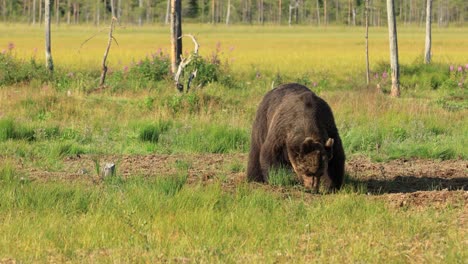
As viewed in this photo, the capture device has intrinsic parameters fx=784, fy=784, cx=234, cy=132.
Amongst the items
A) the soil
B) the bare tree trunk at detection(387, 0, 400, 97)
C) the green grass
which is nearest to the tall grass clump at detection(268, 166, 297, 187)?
the soil

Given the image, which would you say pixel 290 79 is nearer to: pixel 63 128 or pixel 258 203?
pixel 63 128

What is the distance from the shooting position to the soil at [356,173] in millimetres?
7957

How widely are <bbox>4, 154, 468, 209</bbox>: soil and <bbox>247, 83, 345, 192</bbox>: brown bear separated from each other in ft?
0.89

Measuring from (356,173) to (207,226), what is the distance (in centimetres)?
366

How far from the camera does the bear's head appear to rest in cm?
771

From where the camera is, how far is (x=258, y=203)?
750 cm

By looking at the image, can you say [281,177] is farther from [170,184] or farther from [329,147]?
[170,184]

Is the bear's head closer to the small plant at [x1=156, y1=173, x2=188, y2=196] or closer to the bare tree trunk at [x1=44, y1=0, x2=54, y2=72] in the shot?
the small plant at [x1=156, y1=173, x2=188, y2=196]

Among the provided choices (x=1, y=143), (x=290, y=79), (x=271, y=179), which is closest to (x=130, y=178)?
(x=271, y=179)

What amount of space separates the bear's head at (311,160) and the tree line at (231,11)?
321 feet

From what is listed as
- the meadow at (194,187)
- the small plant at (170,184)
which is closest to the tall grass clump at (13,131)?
the meadow at (194,187)

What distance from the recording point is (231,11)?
12038 centimetres

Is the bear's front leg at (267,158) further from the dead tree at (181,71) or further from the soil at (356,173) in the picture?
the dead tree at (181,71)

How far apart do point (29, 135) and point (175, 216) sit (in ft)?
21.2
